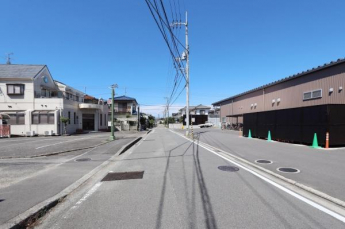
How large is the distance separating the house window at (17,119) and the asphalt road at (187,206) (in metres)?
27.5

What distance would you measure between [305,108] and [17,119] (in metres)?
31.5

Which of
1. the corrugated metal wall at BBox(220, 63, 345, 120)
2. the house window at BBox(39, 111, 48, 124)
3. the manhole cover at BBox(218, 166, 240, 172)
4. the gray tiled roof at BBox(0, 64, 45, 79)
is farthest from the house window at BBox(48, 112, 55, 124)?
the corrugated metal wall at BBox(220, 63, 345, 120)

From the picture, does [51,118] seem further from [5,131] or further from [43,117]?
[5,131]

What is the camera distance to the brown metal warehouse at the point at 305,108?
12.4 meters

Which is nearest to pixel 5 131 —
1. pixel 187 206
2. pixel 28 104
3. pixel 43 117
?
pixel 43 117

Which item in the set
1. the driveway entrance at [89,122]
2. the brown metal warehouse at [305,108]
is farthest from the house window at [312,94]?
the driveway entrance at [89,122]

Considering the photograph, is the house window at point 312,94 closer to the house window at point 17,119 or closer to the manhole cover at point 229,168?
the manhole cover at point 229,168

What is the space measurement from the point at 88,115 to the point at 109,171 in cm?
3414

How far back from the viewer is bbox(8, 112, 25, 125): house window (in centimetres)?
2795

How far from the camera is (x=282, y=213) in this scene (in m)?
3.93

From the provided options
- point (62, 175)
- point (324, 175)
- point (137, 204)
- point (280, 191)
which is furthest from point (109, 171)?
point (324, 175)

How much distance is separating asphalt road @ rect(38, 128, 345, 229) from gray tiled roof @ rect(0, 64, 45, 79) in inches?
1170

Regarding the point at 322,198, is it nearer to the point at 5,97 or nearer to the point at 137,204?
the point at 137,204

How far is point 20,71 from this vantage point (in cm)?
3014
